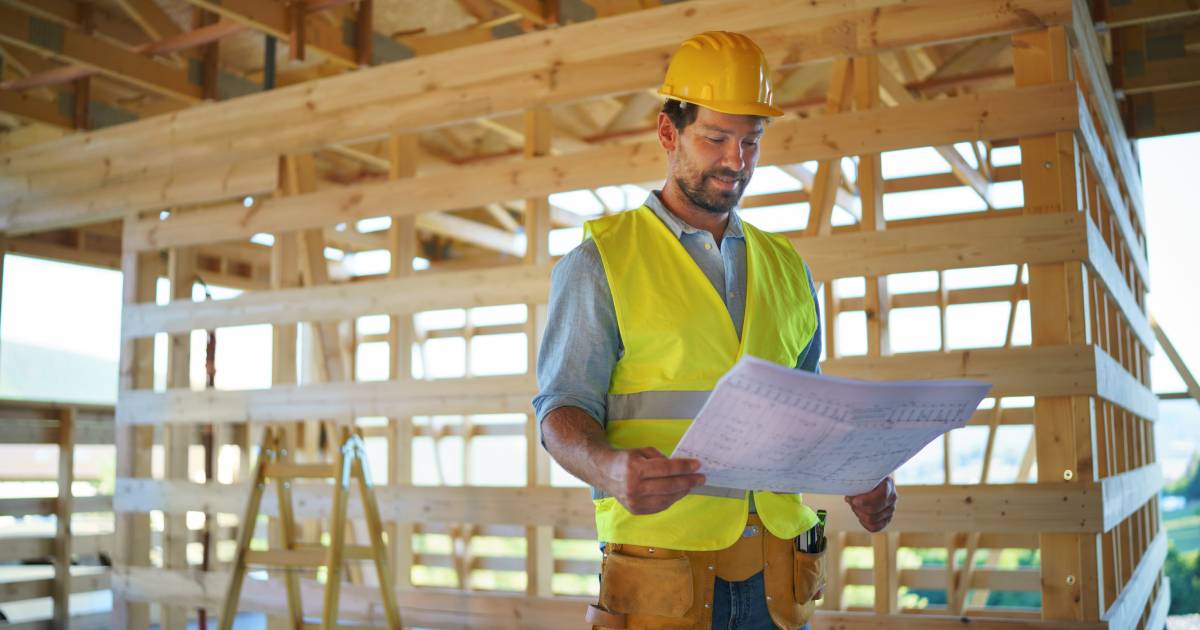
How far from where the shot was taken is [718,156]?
73.7 inches

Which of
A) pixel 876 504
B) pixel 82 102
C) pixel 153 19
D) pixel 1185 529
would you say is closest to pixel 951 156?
pixel 153 19

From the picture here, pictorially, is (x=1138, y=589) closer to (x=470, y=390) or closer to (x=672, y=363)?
(x=470, y=390)

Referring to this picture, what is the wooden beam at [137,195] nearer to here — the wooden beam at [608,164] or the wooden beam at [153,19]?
the wooden beam at [608,164]

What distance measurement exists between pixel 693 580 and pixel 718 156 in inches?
27.3

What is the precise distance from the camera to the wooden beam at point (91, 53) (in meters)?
5.03

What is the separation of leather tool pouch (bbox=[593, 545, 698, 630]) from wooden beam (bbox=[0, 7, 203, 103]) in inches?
173

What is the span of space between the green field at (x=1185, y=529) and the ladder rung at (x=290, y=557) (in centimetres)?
734

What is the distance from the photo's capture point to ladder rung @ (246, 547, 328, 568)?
165 inches

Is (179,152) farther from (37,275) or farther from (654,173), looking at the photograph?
(37,275)

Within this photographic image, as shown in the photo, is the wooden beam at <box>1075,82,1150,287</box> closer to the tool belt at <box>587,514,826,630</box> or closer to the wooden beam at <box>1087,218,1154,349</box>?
the wooden beam at <box>1087,218,1154,349</box>

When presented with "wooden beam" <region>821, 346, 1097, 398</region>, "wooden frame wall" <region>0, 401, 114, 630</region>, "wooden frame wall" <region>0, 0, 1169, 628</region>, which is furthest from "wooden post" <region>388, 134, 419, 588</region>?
"wooden frame wall" <region>0, 401, 114, 630</region>

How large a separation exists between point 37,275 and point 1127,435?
27.9 ft

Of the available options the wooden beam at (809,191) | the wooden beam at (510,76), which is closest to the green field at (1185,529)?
the wooden beam at (809,191)

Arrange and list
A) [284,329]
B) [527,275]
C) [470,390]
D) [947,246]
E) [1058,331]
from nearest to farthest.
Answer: [1058,331], [947,246], [527,275], [470,390], [284,329]
